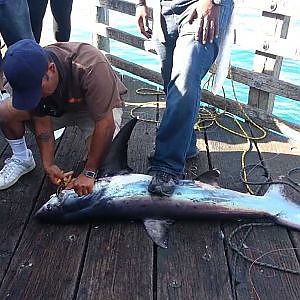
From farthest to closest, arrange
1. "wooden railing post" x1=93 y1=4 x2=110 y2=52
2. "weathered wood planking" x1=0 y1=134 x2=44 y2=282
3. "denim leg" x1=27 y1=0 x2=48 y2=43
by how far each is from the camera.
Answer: "wooden railing post" x1=93 y1=4 x2=110 y2=52 < "denim leg" x1=27 y1=0 x2=48 y2=43 < "weathered wood planking" x1=0 y1=134 x2=44 y2=282

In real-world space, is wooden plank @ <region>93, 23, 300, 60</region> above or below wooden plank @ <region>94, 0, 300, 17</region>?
below

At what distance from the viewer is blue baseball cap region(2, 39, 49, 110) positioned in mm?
2416

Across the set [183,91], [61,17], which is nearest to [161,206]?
[183,91]

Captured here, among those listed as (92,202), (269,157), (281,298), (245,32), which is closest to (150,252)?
(92,202)

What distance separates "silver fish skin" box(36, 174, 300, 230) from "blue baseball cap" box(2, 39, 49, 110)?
2.03ft

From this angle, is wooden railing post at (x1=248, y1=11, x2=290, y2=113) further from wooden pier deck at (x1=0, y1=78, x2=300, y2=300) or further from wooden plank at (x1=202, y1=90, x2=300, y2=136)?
wooden pier deck at (x1=0, y1=78, x2=300, y2=300)

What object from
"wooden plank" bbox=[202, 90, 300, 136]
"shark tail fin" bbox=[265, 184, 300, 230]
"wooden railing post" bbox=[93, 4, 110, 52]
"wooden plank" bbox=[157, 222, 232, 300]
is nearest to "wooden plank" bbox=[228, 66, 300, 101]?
"wooden plank" bbox=[202, 90, 300, 136]

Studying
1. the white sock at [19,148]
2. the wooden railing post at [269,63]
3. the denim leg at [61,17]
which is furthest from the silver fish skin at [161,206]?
the denim leg at [61,17]

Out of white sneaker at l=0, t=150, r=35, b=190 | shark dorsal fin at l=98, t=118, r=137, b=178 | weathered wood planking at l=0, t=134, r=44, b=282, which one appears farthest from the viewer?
white sneaker at l=0, t=150, r=35, b=190

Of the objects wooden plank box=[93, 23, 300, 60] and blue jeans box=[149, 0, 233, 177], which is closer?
blue jeans box=[149, 0, 233, 177]

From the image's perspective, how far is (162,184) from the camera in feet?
9.21

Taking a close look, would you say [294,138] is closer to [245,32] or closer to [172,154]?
[245,32]

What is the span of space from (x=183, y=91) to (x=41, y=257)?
1151 millimetres

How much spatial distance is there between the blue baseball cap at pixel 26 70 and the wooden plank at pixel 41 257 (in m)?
0.68
